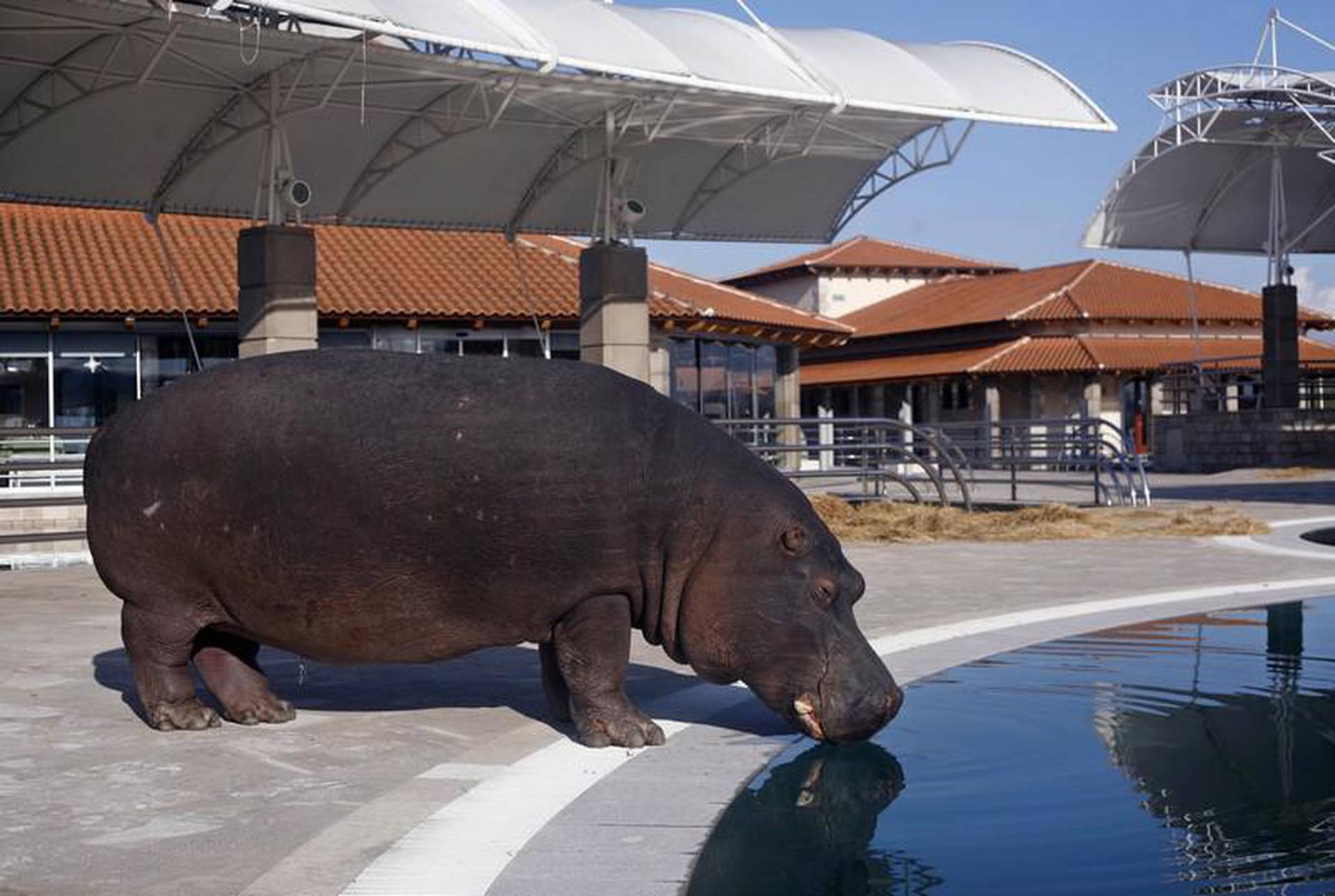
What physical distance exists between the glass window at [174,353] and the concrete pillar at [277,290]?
796cm

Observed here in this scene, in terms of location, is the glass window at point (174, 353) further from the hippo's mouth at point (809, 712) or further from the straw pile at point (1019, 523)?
the hippo's mouth at point (809, 712)

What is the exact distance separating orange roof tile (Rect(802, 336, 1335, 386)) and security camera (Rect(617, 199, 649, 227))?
25.0 m

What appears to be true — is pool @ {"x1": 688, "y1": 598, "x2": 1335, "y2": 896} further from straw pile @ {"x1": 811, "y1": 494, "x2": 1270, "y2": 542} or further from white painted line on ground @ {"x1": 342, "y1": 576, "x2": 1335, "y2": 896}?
straw pile @ {"x1": 811, "y1": 494, "x2": 1270, "y2": 542}

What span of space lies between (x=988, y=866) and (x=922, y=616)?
5.67 meters

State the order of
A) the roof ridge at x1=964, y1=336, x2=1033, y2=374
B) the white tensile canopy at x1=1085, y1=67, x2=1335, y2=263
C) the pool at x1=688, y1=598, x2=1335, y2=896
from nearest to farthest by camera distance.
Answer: the pool at x1=688, y1=598, x2=1335, y2=896, the white tensile canopy at x1=1085, y1=67, x2=1335, y2=263, the roof ridge at x1=964, y1=336, x2=1033, y2=374

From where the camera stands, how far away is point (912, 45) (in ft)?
68.7

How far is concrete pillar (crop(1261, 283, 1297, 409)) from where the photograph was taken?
34.6 m

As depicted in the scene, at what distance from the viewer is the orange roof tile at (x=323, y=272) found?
24156 millimetres

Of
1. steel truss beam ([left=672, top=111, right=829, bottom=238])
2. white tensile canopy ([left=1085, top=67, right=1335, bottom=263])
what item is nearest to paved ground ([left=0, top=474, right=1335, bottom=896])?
steel truss beam ([left=672, top=111, right=829, bottom=238])

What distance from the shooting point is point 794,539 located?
6.30m

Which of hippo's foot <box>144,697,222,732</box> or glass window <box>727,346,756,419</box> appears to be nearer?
hippo's foot <box>144,697,222,732</box>

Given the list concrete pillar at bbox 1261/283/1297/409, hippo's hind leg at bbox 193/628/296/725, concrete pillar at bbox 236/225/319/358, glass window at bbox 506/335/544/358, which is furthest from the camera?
concrete pillar at bbox 1261/283/1297/409

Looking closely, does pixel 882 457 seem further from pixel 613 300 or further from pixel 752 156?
pixel 613 300

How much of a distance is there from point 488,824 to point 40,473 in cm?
1711
